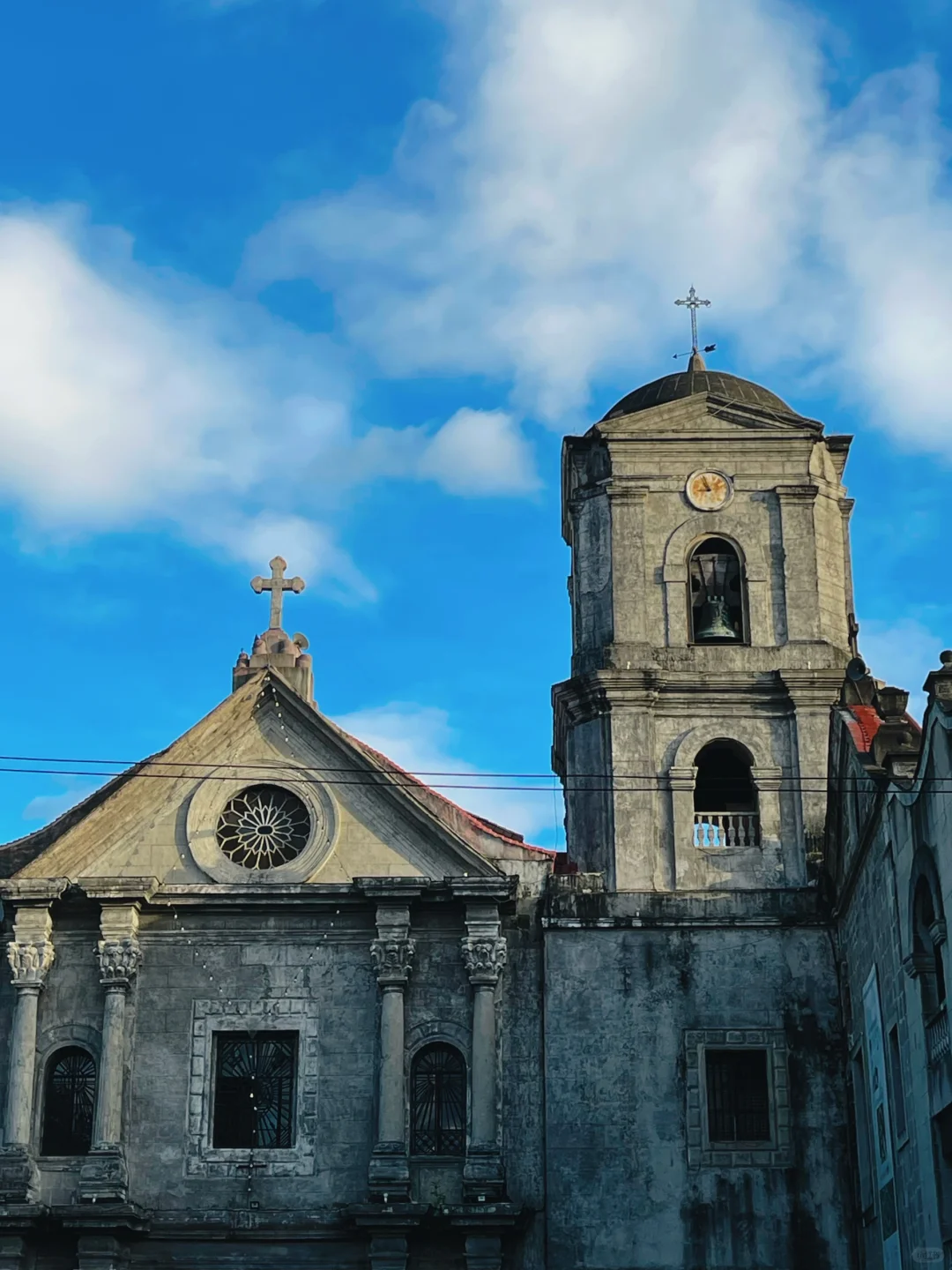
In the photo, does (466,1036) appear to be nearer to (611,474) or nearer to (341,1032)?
(341,1032)

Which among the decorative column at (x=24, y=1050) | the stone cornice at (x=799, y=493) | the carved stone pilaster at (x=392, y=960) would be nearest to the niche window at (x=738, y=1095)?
the carved stone pilaster at (x=392, y=960)

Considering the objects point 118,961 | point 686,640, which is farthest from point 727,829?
point 118,961

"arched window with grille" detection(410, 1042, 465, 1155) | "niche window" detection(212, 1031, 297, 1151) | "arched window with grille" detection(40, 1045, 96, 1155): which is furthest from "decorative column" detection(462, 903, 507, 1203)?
"arched window with grille" detection(40, 1045, 96, 1155)

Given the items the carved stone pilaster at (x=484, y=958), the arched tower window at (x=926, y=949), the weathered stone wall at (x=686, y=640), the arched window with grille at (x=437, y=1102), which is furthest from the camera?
the weathered stone wall at (x=686, y=640)

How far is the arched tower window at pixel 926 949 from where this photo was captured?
19938 mm

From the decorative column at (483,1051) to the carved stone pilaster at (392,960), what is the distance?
0.81 meters

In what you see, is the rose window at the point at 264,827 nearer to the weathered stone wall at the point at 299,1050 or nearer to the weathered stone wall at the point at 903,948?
the weathered stone wall at the point at 299,1050

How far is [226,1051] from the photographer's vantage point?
85.6 ft

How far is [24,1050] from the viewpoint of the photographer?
25391 mm

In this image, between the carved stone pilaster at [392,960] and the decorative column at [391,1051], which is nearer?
the decorative column at [391,1051]

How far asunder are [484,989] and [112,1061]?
5.20 metres

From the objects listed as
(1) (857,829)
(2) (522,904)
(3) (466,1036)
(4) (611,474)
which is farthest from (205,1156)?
(4) (611,474)

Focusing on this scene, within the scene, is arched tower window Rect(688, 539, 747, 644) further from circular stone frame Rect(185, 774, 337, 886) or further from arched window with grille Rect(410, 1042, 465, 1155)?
arched window with grille Rect(410, 1042, 465, 1155)

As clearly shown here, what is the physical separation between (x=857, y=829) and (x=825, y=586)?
6.39m
